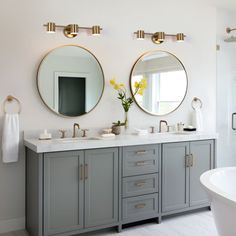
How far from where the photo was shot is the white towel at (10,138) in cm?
329

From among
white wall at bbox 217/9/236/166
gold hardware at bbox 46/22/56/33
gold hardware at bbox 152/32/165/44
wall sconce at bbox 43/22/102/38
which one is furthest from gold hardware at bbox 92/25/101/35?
white wall at bbox 217/9/236/166

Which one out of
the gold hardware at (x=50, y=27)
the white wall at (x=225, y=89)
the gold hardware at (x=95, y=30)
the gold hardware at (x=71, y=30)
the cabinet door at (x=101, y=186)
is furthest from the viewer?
the white wall at (x=225, y=89)

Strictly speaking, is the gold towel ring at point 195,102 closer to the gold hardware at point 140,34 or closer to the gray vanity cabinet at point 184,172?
the gray vanity cabinet at point 184,172

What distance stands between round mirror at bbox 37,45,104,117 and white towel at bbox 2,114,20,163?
1.36 feet

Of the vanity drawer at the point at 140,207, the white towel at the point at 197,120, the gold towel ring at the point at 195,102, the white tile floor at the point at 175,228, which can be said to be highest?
the gold towel ring at the point at 195,102

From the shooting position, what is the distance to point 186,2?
173 inches

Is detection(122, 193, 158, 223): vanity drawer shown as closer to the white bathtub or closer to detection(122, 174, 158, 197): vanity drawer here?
detection(122, 174, 158, 197): vanity drawer

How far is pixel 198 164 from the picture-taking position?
395 cm

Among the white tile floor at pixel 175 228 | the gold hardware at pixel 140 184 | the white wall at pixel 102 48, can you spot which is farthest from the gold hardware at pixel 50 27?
the white tile floor at pixel 175 228

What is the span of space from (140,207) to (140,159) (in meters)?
0.52

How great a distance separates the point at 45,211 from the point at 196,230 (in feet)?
5.26

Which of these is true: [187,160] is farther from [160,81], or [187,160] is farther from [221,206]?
[221,206]

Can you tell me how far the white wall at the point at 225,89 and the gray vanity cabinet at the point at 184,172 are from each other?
100 centimetres

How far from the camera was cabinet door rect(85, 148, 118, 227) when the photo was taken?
128 inches
